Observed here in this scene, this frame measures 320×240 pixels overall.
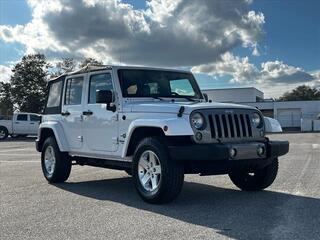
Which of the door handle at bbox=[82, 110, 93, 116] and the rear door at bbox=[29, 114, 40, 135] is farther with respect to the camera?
the rear door at bbox=[29, 114, 40, 135]

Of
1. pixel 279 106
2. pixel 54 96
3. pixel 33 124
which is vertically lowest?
pixel 33 124

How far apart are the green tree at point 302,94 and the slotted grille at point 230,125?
98.1 meters

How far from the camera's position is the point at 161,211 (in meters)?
6.58

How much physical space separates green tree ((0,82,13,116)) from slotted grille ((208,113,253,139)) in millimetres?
55791

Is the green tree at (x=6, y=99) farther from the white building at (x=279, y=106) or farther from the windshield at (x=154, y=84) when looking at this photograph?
the windshield at (x=154, y=84)

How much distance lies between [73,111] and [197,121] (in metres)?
3.38

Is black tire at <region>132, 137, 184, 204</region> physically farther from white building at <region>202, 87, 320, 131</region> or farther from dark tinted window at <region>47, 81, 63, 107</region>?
white building at <region>202, 87, 320, 131</region>

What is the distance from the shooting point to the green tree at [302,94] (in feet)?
338

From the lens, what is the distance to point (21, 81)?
59.9 metres

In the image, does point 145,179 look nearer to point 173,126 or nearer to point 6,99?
point 173,126

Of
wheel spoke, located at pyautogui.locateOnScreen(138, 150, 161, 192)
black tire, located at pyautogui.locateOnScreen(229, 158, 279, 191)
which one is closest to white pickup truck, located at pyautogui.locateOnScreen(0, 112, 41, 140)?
black tire, located at pyautogui.locateOnScreen(229, 158, 279, 191)

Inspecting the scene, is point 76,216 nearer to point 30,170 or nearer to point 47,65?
point 30,170

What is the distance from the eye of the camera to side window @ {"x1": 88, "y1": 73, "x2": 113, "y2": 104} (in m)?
8.47

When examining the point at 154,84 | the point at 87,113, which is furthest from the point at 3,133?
the point at 154,84
